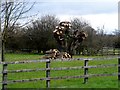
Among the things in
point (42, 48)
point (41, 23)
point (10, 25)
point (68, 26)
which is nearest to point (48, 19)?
point (41, 23)

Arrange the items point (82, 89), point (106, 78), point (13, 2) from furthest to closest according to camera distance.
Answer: point (13, 2), point (106, 78), point (82, 89)

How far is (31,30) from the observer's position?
217 feet

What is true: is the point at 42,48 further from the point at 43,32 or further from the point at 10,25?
the point at 10,25

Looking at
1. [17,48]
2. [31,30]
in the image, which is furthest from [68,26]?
[17,48]

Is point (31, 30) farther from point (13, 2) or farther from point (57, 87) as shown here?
point (57, 87)

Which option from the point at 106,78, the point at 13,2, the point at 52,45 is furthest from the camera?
the point at 52,45

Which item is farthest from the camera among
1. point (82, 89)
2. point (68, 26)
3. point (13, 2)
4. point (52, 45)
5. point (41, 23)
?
point (41, 23)

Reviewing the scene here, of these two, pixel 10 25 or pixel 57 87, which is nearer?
pixel 57 87

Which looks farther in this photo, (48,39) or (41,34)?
(41,34)

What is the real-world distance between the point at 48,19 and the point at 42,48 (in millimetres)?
7510

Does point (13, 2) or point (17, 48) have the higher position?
point (13, 2)

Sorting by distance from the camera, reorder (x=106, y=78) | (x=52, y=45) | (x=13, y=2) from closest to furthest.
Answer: (x=106, y=78)
(x=13, y=2)
(x=52, y=45)

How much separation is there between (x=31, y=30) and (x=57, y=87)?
56251 mm

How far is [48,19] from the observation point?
229 feet
